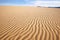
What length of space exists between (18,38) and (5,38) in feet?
1.87

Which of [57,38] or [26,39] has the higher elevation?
[57,38]

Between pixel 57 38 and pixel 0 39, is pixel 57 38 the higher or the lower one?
the higher one

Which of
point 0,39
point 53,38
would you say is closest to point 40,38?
point 53,38

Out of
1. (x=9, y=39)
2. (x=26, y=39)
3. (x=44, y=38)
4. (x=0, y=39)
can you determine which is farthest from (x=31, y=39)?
(x=0, y=39)

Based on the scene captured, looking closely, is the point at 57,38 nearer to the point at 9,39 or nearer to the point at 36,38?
the point at 36,38

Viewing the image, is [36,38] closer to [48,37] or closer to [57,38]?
[48,37]

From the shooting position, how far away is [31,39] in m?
4.78

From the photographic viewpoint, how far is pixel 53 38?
489 cm

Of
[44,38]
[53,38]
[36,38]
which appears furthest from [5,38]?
[53,38]

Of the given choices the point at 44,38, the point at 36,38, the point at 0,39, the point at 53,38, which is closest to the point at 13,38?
the point at 0,39

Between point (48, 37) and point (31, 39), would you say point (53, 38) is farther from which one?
point (31, 39)

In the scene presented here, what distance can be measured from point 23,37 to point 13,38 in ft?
1.47

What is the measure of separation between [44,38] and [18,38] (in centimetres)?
114

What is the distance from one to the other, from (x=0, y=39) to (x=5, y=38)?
224 millimetres
